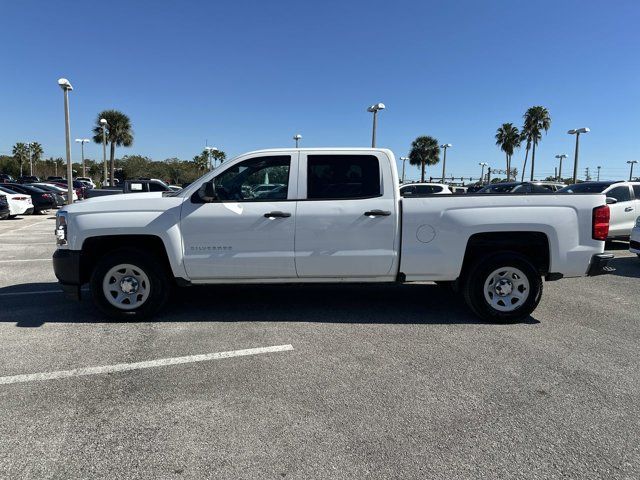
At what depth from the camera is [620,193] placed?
1112 cm

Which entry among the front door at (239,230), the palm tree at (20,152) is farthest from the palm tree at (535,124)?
the palm tree at (20,152)

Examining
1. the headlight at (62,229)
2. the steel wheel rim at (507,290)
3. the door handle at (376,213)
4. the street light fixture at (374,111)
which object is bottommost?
the steel wheel rim at (507,290)

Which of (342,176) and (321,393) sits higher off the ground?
(342,176)

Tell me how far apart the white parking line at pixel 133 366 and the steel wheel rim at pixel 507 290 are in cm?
245

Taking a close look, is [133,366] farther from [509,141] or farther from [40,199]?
[509,141]

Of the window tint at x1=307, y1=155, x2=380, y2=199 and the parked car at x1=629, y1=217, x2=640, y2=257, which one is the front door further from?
the parked car at x1=629, y1=217, x2=640, y2=257

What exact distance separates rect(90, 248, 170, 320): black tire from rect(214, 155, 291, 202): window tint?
43.2 inches

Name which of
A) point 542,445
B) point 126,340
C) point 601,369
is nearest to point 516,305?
point 601,369

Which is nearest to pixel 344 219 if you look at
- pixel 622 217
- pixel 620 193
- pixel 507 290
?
pixel 507 290

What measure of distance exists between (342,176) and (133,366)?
290 centimetres

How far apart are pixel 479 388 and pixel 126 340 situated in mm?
3369

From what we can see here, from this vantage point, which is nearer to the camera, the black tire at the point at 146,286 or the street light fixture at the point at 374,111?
the black tire at the point at 146,286

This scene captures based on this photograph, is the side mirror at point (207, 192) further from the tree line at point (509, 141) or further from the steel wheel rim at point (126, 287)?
the tree line at point (509, 141)

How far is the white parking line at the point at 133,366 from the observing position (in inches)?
147
